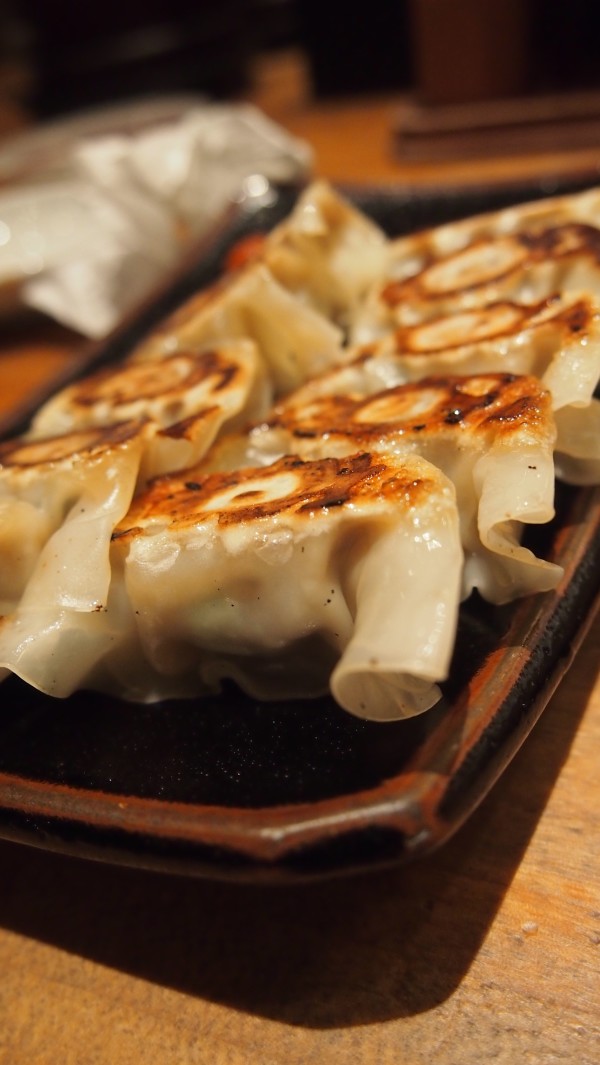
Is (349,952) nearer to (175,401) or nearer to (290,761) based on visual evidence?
(290,761)

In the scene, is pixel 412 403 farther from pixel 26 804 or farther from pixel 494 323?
pixel 26 804

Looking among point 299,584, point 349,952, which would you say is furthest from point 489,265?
point 349,952

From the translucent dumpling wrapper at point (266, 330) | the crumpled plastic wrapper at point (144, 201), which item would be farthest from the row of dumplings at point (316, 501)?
the crumpled plastic wrapper at point (144, 201)

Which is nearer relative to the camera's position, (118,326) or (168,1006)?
(168,1006)

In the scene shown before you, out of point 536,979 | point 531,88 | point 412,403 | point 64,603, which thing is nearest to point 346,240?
point 412,403

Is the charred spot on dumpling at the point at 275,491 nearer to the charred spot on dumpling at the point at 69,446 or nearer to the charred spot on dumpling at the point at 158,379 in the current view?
the charred spot on dumpling at the point at 69,446

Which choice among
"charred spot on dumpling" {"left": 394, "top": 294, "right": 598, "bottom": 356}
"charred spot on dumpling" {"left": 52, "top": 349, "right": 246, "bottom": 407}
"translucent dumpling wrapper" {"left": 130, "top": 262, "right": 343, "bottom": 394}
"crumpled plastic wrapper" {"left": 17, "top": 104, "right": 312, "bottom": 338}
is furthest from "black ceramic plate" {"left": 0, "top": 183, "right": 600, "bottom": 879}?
"crumpled plastic wrapper" {"left": 17, "top": 104, "right": 312, "bottom": 338}
